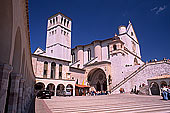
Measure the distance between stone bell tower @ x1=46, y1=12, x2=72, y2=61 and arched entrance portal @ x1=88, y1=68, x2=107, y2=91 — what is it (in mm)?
10044

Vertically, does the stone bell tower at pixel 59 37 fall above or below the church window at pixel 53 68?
above

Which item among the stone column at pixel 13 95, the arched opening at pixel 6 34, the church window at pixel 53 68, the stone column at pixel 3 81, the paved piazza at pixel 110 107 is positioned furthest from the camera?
the church window at pixel 53 68

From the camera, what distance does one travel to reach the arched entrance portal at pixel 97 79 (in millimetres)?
37125

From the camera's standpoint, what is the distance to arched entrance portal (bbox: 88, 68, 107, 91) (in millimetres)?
→ 37125

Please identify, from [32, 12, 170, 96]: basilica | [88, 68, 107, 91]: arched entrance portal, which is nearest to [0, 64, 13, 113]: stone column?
[32, 12, 170, 96]: basilica

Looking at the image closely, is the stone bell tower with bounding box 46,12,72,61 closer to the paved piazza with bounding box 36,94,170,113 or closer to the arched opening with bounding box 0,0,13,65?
the paved piazza with bounding box 36,94,170,113

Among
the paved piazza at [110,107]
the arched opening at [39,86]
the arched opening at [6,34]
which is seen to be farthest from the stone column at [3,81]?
the arched opening at [39,86]

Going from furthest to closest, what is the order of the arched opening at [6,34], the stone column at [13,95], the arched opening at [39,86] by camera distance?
the arched opening at [39,86] < the stone column at [13,95] < the arched opening at [6,34]

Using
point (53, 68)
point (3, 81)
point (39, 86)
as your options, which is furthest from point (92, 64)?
point (3, 81)

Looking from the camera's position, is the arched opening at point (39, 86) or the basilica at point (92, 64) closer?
the arched opening at point (39, 86)

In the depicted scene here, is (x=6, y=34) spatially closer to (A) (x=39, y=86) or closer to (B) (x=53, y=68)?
(B) (x=53, y=68)

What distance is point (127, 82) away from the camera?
28906 millimetres

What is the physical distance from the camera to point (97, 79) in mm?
38094

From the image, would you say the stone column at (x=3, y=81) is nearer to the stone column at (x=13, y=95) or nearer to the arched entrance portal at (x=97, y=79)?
the stone column at (x=13, y=95)
